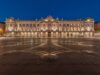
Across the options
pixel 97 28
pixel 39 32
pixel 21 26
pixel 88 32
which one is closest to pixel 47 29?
pixel 39 32

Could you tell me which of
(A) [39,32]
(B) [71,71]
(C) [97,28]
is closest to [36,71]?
(B) [71,71]

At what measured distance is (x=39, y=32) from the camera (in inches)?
3506

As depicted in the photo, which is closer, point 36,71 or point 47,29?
point 36,71

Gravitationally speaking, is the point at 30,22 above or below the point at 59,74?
above

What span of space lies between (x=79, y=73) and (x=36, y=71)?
2.23 m

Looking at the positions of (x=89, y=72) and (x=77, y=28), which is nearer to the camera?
(x=89, y=72)

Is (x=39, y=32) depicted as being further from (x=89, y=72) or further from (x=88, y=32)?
(x=89, y=72)

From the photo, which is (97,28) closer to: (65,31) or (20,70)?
(65,31)

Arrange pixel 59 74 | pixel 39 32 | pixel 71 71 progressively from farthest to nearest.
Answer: pixel 39 32 < pixel 71 71 < pixel 59 74

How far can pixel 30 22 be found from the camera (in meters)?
90.4

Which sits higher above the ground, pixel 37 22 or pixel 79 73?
pixel 37 22

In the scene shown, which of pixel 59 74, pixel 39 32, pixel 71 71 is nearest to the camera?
pixel 59 74

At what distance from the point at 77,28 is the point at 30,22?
2543 cm

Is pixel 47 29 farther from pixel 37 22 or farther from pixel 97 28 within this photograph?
pixel 97 28
